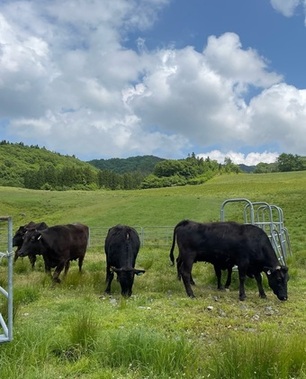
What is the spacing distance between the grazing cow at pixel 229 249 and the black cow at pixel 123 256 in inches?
46.7

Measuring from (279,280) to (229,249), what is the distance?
133 cm

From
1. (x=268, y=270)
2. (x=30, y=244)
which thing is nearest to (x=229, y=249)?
(x=268, y=270)

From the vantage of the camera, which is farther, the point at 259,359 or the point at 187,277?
the point at 187,277

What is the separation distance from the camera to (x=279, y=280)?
9508 millimetres

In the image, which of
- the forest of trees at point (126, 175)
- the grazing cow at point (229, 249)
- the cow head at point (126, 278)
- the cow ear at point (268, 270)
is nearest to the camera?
the cow head at point (126, 278)

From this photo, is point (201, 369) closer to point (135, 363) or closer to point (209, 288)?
point (135, 363)

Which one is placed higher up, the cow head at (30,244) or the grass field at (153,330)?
the cow head at (30,244)

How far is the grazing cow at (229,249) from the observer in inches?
392

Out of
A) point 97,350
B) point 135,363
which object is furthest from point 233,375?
point 97,350

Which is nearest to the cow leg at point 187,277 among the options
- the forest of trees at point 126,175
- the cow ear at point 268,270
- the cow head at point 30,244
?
the cow ear at point 268,270

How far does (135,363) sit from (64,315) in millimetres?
2709

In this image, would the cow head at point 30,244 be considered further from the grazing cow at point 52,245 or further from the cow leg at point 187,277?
the cow leg at point 187,277

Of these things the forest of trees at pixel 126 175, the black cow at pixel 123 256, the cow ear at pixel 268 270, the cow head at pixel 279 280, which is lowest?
the cow head at pixel 279 280

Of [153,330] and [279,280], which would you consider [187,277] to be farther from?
[153,330]
